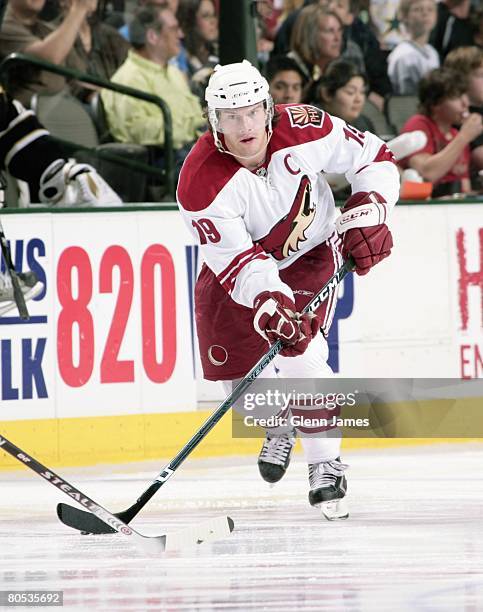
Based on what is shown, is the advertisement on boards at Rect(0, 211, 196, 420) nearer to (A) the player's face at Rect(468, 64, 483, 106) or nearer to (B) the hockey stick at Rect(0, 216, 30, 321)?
(B) the hockey stick at Rect(0, 216, 30, 321)

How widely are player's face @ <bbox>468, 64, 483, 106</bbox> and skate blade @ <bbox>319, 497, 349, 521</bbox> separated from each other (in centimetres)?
289

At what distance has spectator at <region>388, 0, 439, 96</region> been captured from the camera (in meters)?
5.84

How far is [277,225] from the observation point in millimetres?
3619

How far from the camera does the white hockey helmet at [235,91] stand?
3363 millimetres

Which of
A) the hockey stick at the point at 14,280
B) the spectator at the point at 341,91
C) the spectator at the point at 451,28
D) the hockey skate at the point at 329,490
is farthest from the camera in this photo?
the spectator at the point at 451,28

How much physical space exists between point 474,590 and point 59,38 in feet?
10.2

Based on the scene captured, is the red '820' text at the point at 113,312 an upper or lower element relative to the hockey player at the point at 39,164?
lower

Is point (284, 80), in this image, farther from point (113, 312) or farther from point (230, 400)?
point (230, 400)

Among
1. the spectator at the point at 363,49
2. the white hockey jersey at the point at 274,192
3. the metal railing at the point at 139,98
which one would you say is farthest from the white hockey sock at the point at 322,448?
the spectator at the point at 363,49

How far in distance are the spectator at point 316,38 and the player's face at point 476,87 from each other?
654mm

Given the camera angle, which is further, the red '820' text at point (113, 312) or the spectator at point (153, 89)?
the spectator at point (153, 89)

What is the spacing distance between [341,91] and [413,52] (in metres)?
0.59

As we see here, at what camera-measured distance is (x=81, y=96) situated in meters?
5.11

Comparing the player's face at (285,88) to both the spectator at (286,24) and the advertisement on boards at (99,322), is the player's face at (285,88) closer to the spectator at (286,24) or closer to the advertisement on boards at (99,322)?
the spectator at (286,24)
